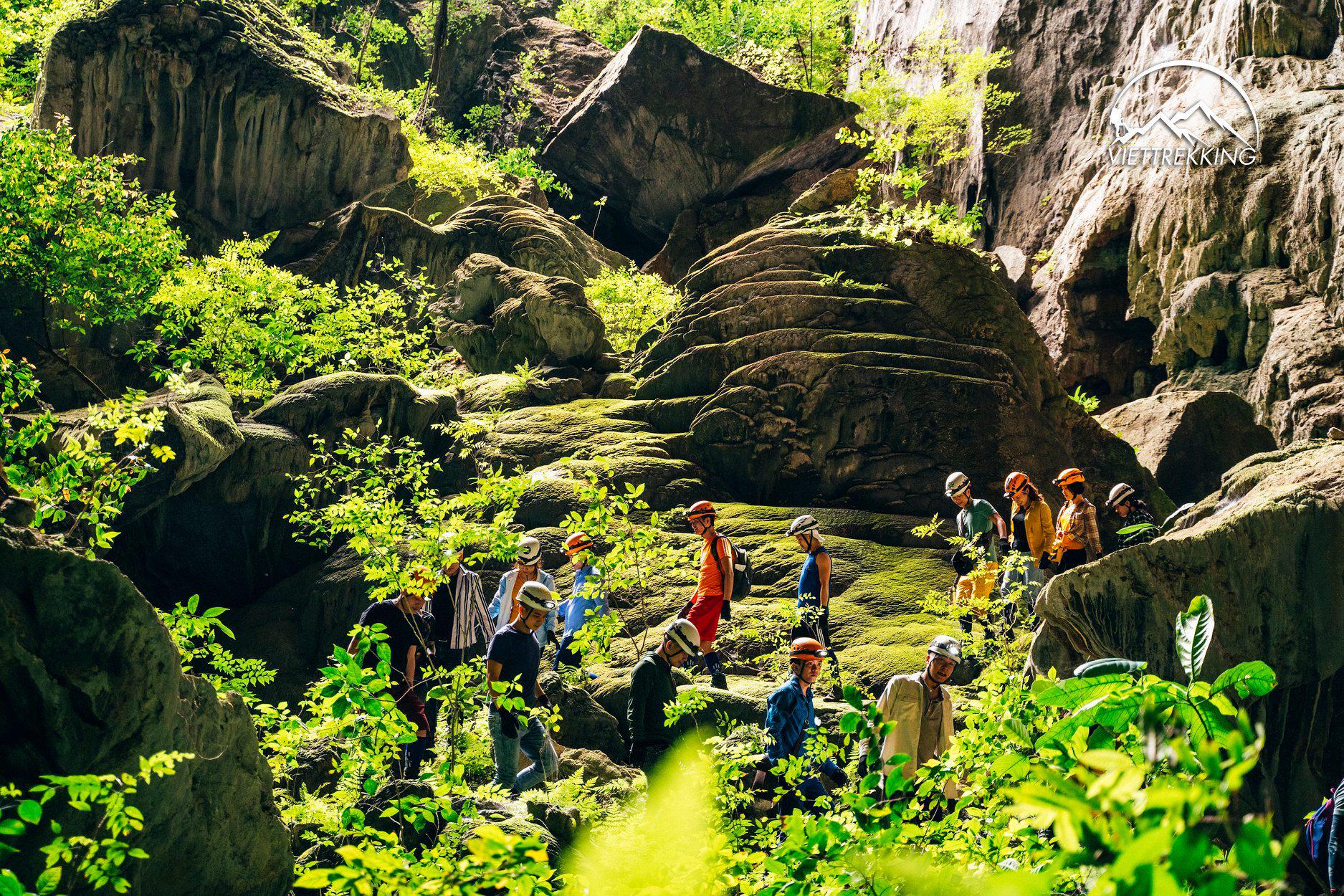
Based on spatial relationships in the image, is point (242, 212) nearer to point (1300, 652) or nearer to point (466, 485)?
point (466, 485)

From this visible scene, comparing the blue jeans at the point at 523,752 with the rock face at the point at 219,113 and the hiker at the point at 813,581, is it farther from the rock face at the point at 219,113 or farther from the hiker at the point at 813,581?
the rock face at the point at 219,113

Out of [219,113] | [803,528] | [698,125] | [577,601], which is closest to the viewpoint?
[803,528]

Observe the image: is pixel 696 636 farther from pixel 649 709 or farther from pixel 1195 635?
pixel 1195 635

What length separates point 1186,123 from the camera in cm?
→ 1973

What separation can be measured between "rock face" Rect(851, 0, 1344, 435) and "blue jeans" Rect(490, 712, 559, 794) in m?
14.9

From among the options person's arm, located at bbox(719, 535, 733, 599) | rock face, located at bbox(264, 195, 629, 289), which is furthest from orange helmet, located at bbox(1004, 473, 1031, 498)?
rock face, located at bbox(264, 195, 629, 289)

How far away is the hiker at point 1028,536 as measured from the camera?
31.2ft

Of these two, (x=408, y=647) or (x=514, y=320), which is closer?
(x=408, y=647)

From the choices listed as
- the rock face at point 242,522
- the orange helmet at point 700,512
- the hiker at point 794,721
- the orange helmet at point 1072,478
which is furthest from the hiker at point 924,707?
the rock face at point 242,522

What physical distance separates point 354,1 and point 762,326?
2715 centimetres

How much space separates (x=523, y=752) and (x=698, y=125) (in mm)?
22962

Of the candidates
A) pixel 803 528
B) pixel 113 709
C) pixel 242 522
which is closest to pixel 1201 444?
pixel 803 528

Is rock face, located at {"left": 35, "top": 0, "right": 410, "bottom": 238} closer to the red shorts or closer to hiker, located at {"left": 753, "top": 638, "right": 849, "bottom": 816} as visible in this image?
the red shorts

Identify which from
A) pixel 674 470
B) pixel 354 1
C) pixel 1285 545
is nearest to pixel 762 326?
pixel 674 470
